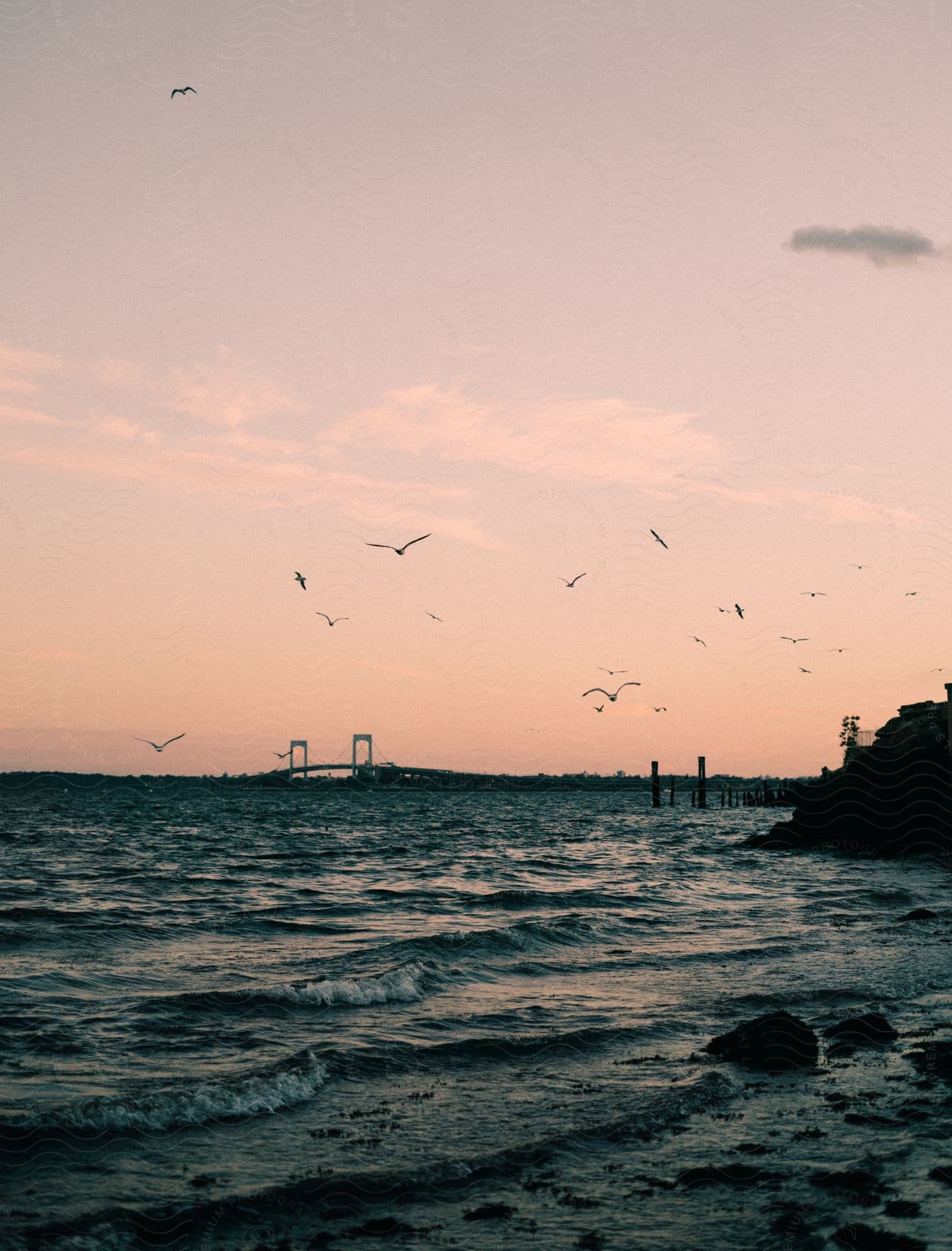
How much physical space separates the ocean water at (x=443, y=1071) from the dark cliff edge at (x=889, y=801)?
12.2 meters

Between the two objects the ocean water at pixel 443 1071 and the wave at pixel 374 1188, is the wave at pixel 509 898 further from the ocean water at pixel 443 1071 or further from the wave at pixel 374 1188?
the wave at pixel 374 1188

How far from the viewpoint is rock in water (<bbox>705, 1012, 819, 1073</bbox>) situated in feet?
35.4

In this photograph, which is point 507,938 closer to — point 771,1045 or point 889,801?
point 771,1045

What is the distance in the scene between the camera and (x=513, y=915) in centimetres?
2473

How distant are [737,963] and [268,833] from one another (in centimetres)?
5491

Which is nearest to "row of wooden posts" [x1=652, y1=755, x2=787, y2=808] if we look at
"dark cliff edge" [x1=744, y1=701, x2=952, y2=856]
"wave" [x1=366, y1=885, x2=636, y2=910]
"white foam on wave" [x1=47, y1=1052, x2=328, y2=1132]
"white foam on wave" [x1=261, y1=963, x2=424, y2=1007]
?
"dark cliff edge" [x1=744, y1=701, x2=952, y2=856]

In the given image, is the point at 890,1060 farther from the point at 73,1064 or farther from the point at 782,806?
the point at 782,806

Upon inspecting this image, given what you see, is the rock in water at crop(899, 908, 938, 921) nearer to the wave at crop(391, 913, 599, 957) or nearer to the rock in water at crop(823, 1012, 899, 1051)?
the wave at crop(391, 913, 599, 957)

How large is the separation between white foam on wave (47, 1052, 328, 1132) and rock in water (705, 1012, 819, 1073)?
13.9 ft

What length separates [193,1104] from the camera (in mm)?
9695

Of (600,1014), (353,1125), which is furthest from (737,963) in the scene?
(353,1125)

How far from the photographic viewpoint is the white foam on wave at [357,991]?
48.0 ft

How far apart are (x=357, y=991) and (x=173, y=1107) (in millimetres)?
5566

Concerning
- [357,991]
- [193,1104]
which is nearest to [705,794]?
[357,991]
